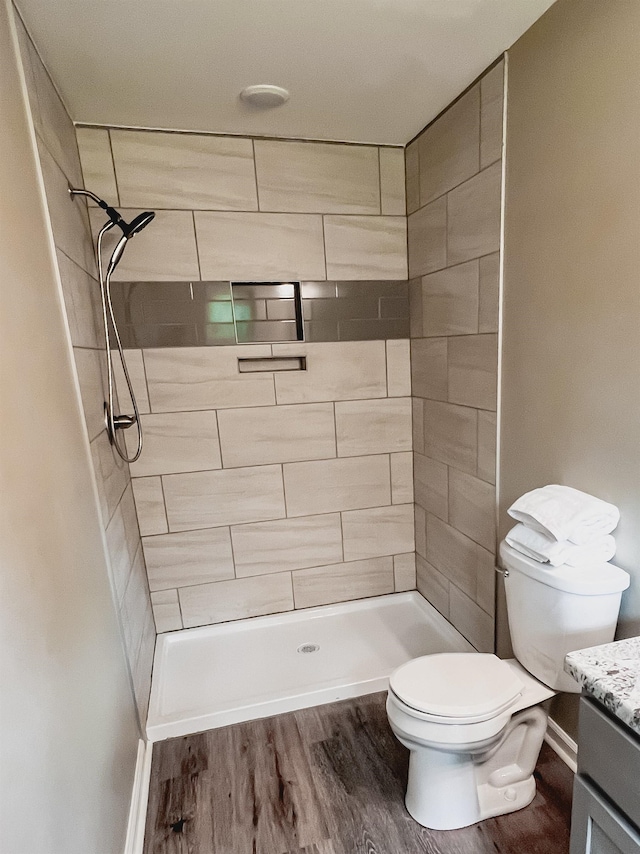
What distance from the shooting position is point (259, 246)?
2.18 meters

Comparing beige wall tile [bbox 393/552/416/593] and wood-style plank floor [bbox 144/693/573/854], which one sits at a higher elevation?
beige wall tile [bbox 393/552/416/593]

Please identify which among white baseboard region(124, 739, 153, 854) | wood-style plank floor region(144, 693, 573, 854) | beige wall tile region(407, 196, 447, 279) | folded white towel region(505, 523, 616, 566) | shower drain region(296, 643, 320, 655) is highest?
beige wall tile region(407, 196, 447, 279)

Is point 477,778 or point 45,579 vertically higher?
point 45,579

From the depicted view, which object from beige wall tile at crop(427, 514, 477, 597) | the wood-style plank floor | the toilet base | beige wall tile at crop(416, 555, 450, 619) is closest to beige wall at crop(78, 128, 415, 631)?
beige wall tile at crop(416, 555, 450, 619)

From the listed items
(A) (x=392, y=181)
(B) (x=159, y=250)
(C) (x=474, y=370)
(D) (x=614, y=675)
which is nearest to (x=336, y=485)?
(C) (x=474, y=370)

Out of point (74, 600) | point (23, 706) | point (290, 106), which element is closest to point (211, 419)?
point (74, 600)

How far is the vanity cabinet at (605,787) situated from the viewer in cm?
82

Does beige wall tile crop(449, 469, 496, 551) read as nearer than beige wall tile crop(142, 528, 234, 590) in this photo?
Yes

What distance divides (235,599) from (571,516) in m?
1.75

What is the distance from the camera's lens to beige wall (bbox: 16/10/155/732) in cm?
143

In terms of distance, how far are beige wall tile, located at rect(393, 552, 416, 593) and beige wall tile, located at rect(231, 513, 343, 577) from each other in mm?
348

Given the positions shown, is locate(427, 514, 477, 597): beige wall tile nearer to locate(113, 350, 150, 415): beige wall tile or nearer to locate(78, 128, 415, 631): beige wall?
locate(78, 128, 415, 631): beige wall

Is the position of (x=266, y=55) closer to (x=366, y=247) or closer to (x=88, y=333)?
(x=366, y=247)

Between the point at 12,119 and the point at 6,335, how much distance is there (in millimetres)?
639
